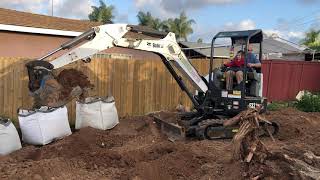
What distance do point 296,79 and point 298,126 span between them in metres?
9.11

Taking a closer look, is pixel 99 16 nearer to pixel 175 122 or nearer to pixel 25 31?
pixel 25 31

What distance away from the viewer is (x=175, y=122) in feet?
35.6

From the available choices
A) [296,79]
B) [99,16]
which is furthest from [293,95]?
[99,16]

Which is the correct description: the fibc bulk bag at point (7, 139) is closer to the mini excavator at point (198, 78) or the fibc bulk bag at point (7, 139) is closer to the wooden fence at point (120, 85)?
the mini excavator at point (198, 78)

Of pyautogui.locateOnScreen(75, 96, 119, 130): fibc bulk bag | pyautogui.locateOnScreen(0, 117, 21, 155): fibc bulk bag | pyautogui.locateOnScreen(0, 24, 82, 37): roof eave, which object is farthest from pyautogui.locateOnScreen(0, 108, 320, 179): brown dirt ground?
pyautogui.locateOnScreen(0, 24, 82, 37): roof eave

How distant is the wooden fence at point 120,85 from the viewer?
11266 millimetres

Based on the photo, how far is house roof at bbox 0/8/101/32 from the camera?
17.6 m

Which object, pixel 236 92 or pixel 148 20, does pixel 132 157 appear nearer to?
pixel 236 92

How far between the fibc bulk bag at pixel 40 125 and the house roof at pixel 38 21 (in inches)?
357

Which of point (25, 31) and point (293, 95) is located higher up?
point (25, 31)

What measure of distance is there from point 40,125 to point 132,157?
2.27m

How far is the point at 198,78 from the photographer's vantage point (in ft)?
35.2

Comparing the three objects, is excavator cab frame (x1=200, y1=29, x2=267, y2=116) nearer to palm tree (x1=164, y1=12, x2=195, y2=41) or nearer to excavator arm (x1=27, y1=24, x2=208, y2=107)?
excavator arm (x1=27, y1=24, x2=208, y2=107)

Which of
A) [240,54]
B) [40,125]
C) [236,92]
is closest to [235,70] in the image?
[240,54]
